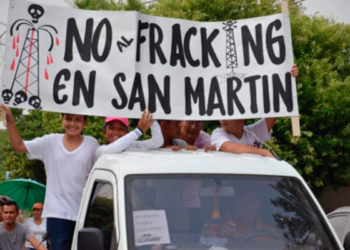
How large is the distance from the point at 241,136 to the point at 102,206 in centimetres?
179

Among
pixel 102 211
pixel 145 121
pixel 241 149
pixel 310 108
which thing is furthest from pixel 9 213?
pixel 310 108

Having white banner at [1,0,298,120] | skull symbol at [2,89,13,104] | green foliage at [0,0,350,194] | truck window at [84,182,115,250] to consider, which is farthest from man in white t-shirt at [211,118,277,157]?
green foliage at [0,0,350,194]

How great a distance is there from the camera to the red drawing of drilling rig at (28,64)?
18.9ft

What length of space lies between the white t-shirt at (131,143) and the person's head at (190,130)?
2.07ft

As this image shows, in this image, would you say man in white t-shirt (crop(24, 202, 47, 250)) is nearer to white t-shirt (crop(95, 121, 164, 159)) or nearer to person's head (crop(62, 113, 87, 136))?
person's head (crop(62, 113, 87, 136))

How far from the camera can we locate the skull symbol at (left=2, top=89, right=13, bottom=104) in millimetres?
5719

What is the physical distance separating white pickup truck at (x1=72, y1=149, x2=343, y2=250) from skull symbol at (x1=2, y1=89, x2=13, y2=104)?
1309 mm

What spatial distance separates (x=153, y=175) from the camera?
4.54 m

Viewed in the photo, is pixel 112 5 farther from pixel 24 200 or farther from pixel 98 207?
pixel 98 207

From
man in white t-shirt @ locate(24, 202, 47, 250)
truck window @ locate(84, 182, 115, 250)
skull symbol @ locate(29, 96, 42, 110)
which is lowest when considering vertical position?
man in white t-shirt @ locate(24, 202, 47, 250)

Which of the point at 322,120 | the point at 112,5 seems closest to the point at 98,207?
the point at 322,120

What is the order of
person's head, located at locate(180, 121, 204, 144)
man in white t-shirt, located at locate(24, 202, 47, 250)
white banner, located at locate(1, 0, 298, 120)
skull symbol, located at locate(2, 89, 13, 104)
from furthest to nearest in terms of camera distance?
man in white t-shirt, located at locate(24, 202, 47, 250) → person's head, located at locate(180, 121, 204, 144) → white banner, located at locate(1, 0, 298, 120) → skull symbol, located at locate(2, 89, 13, 104)

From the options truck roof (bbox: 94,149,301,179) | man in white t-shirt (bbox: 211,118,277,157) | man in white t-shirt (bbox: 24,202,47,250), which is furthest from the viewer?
man in white t-shirt (bbox: 24,202,47,250)

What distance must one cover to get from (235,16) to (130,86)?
11.5 m
